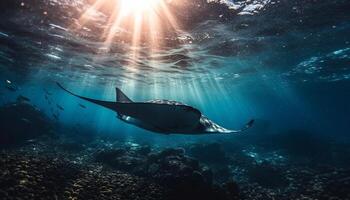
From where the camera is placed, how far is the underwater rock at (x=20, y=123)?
20.8 m

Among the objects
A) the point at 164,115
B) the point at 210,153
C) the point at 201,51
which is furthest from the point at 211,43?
the point at 164,115

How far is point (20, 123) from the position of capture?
884 inches

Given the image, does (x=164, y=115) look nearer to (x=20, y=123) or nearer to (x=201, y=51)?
(x=201, y=51)

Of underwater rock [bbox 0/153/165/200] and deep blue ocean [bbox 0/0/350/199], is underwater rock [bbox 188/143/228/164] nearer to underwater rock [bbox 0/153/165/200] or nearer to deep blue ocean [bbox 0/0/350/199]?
deep blue ocean [bbox 0/0/350/199]

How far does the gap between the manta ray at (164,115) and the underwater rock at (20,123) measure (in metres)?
18.1

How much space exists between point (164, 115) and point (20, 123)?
2089 cm

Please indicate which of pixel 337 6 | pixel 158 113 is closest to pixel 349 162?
pixel 337 6

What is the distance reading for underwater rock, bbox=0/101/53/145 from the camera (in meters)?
20.8

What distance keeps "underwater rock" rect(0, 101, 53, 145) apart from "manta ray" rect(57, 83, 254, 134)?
59.4 feet

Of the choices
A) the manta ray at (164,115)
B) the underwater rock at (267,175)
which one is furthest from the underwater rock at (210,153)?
the manta ray at (164,115)

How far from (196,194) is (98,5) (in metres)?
10.4

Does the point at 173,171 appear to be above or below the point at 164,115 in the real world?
below

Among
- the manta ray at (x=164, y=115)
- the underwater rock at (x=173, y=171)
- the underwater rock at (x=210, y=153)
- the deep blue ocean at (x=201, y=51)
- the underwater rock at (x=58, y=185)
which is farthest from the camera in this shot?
the underwater rock at (x=210, y=153)

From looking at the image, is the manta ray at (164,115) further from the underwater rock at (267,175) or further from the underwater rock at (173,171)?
the underwater rock at (267,175)
